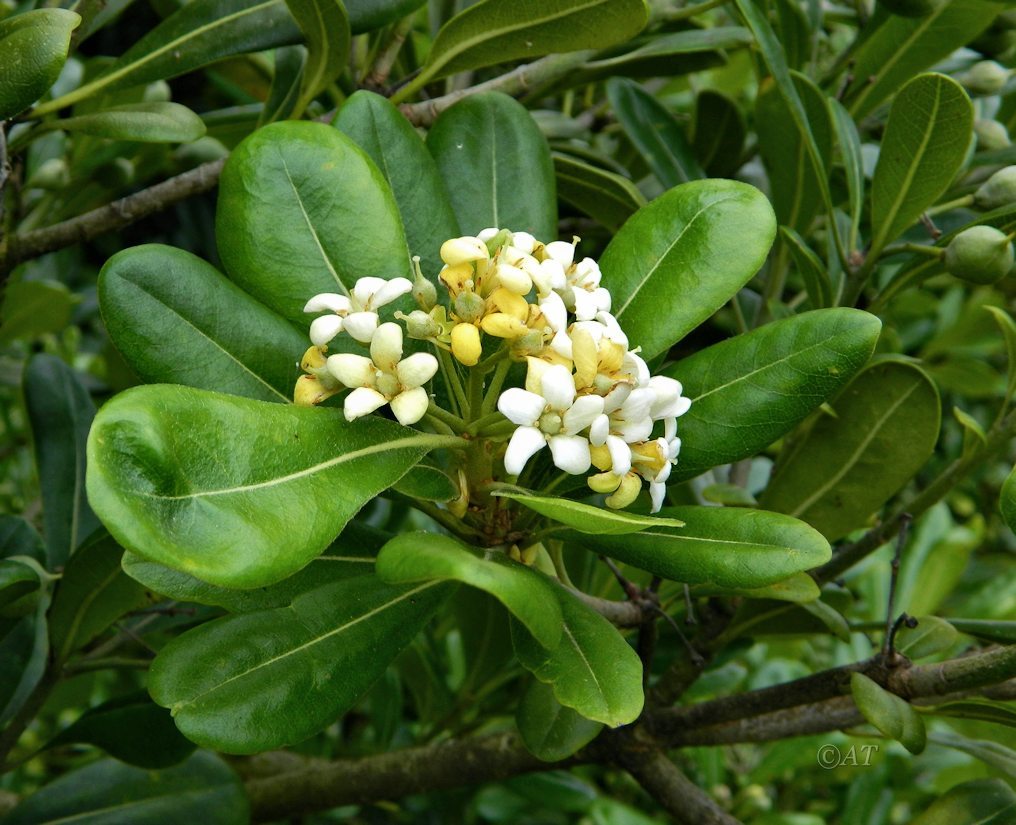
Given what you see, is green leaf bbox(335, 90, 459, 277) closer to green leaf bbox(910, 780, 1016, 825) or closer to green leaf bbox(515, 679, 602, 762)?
green leaf bbox(515, 679, 602, 762)

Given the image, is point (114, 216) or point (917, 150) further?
point (114, 216)

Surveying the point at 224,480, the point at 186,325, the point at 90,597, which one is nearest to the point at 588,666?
the point at 224,480

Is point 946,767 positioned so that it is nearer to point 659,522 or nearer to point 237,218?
point 659,522

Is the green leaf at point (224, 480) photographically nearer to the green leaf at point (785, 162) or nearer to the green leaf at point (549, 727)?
the green leaf at point (549, 727)

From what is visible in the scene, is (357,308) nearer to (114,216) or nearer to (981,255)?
(114,216)

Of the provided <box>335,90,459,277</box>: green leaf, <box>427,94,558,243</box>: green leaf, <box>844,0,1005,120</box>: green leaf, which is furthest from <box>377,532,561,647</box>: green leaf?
<box>844,0,1005,120</box>: green leaf

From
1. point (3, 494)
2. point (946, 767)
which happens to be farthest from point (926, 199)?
point (3, 494)

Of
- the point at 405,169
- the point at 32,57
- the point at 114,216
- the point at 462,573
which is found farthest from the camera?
the point at 114,216
